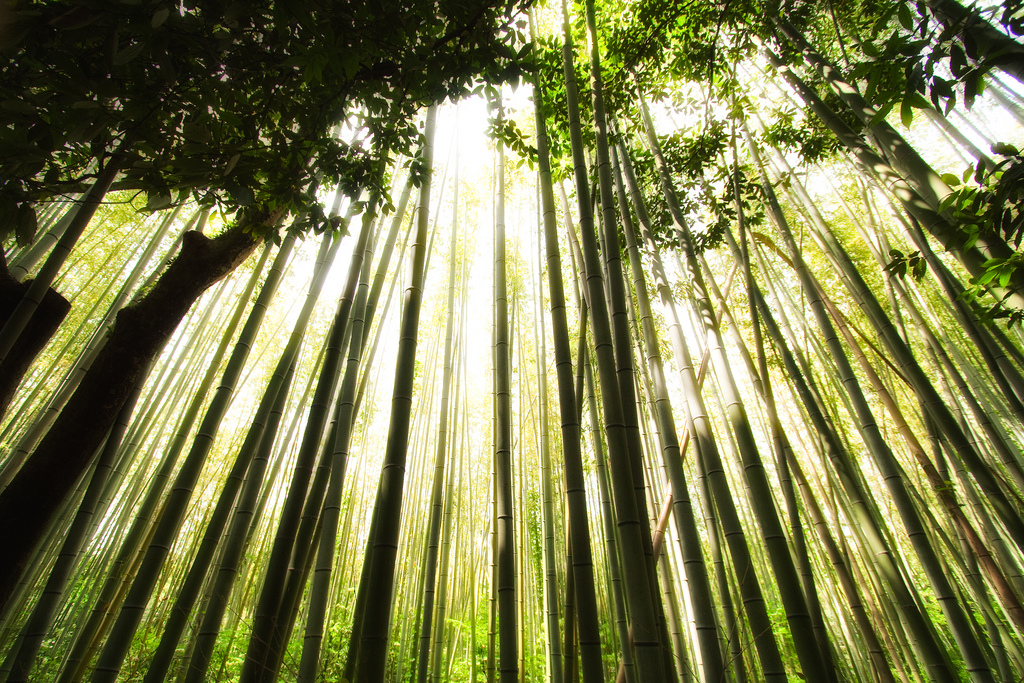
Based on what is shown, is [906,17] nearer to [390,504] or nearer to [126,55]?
[126,55]

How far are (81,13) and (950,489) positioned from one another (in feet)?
11.4

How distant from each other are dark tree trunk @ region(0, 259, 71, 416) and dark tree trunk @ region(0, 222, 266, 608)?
0.62ft

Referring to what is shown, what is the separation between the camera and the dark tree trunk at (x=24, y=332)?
5.74ft

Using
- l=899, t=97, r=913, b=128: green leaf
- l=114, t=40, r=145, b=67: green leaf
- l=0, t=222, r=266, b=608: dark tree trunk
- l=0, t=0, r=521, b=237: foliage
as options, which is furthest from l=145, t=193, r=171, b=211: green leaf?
l=899, t=97, r=913, b=128: green leaf

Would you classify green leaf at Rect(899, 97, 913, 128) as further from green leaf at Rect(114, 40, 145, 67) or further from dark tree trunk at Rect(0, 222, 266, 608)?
dark tree trunk at Rect(0, 222, 266, 608)

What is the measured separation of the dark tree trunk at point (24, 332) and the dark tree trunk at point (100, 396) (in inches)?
7.4

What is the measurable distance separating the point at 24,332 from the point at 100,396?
1.32ft

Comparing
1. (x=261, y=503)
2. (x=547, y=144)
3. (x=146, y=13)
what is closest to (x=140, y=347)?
(x=261, y=503)

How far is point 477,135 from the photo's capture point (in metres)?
4.20

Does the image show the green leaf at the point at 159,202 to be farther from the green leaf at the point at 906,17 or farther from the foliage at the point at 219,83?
the green leaf at the point at 906,17

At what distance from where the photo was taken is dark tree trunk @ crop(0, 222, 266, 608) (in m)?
1.68

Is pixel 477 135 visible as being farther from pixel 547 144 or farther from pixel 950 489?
pixel 950 489

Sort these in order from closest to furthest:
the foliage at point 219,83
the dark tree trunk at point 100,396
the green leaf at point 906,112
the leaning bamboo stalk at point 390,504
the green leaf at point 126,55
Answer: the green leaf at point 906,112, the green leaf at point 126,55, the foliage at point 219,83, the leaning bamboo stalk at point 390,504, the dark tree trunk at point 100,396

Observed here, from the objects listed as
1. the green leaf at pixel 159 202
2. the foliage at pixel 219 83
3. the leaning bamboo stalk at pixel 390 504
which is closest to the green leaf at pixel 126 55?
the foliage at pixel 219 83
